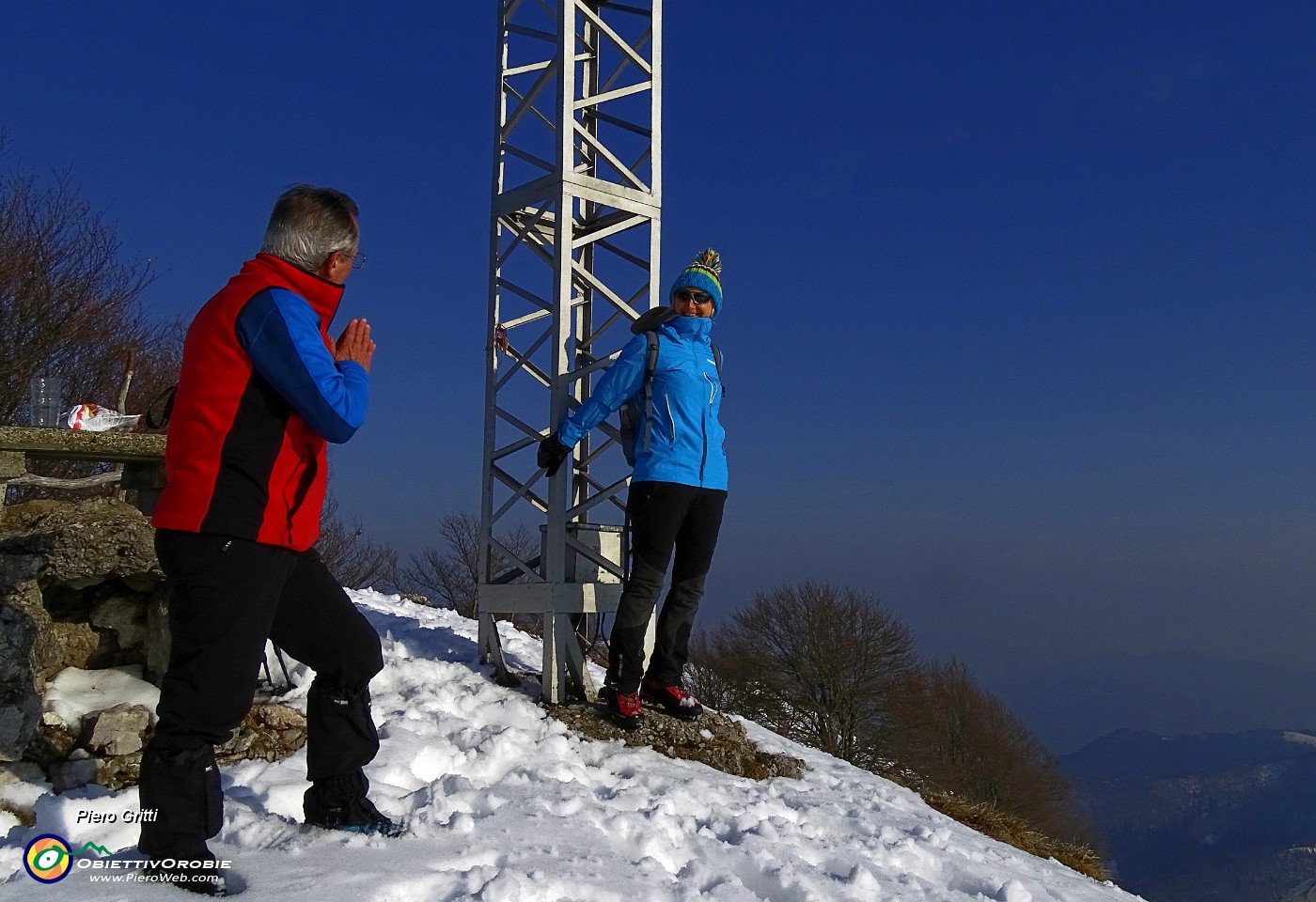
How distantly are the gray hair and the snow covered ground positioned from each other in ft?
5.45

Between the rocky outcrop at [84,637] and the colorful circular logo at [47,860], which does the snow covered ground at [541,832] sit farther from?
the rocky outcrop at [84,637]

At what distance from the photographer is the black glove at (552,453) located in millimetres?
5203

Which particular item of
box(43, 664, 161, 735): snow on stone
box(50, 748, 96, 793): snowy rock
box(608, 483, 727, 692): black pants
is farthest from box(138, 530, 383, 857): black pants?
box(608, 483, 727, 692): black pants

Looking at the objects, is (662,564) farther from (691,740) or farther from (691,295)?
(691,295)

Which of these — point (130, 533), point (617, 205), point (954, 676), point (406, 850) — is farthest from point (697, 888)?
point (954, 676)

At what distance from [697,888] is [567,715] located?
6.91 feet

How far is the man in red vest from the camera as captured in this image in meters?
2.50

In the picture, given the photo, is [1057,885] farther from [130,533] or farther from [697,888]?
[130,533]

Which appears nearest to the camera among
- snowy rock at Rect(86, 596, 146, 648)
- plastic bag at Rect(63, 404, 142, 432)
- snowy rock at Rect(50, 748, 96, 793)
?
snowy rock at Rect(50, 748, 96, 793)

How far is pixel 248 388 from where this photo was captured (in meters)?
2.59

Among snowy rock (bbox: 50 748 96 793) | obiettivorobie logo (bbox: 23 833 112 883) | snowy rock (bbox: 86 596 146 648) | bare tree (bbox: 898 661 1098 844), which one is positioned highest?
snowy rock (bbox: 86 596 146 648)

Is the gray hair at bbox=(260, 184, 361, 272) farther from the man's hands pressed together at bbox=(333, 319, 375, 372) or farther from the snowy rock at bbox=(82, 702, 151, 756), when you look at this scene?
the snowy rock at bbox=(82, 702, 151, 756)

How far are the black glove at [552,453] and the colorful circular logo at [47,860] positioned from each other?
2.90 metres

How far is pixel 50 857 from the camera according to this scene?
2.58m
